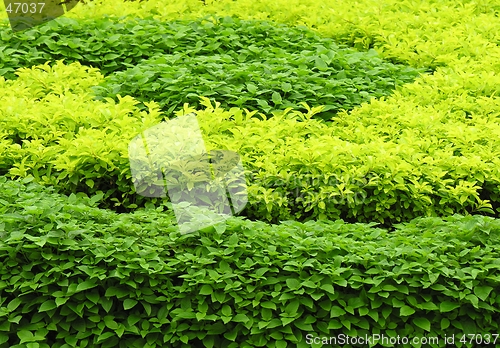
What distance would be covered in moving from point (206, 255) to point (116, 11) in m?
4.50

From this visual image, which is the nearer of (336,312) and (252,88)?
(336,312)

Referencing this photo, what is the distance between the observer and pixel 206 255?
11.2 feet

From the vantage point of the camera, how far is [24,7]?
723 cm

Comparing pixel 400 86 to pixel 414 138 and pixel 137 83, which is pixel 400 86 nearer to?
pixel 414 138

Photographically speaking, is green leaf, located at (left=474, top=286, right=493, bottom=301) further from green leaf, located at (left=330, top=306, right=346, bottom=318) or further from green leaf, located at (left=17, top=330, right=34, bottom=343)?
green leaf, located at (left=17, top=330, right=34, bottom=343)

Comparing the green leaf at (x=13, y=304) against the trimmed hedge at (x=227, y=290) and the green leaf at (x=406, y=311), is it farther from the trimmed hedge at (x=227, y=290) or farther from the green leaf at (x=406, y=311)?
the green leaf at (x=406, y=311)

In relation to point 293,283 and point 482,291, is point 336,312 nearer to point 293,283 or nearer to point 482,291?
point 293,283

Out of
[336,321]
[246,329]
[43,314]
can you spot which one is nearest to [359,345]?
[336,321]

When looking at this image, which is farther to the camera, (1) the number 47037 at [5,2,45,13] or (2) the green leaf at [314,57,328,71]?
(1) the number 47037 at [5,2,45,13]

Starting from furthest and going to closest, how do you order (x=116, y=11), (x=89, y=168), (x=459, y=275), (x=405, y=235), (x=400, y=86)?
(x=116, y=11) → (x=400, y=86) → (x=89, y=168) → (x=405, y=235) → (x=459, y=275)

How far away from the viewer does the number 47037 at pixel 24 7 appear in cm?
711

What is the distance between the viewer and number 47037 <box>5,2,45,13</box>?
23.3 ft

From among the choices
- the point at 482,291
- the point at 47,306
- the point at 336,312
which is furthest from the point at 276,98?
the point at 47,306

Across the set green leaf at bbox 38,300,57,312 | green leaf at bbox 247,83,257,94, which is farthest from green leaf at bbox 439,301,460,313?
green leaf at bbox 247,83,257,94
